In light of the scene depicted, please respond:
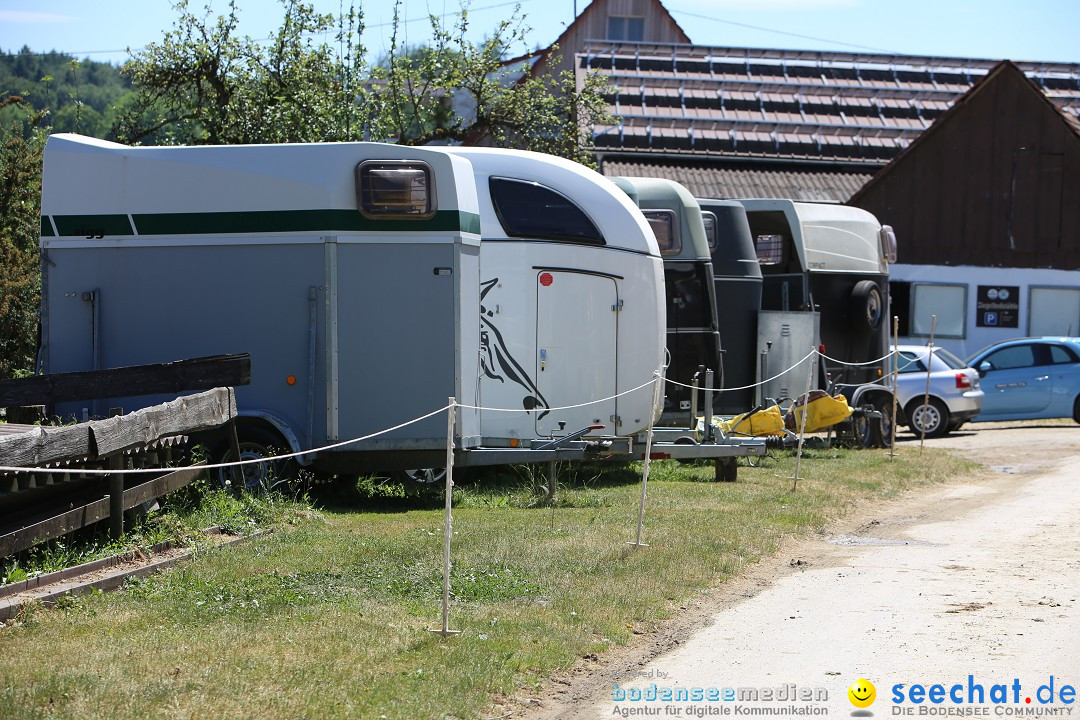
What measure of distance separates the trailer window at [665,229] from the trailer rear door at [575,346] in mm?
2500

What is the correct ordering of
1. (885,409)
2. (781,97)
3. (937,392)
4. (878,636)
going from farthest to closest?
(781,97)
(937,392)
(885,409)
(878,636)

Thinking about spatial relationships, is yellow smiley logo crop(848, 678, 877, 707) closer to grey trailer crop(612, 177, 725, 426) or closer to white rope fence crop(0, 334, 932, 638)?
white rope fence crop(0, 334, 932, 638)

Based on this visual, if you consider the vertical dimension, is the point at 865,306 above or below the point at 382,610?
above

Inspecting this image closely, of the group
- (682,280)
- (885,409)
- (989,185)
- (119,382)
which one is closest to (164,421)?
(119,382)

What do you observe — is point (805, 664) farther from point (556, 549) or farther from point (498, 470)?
point (498, 470)

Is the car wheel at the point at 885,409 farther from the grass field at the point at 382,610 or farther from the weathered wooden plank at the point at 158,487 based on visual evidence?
the weathered wooden plank at the point at 158,487

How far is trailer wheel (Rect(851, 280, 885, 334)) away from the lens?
19297mm

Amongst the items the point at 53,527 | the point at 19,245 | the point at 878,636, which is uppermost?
the point at 19,245

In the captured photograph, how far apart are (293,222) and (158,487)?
315cm

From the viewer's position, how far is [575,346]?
12.8m

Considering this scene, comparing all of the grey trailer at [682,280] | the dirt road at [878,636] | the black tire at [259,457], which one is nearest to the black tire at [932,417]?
the grey trailer at [682,280]

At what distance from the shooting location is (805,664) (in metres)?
6.77

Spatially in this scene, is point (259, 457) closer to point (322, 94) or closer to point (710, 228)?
point (710, 228)

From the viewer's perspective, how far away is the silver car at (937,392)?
21.5 metres
